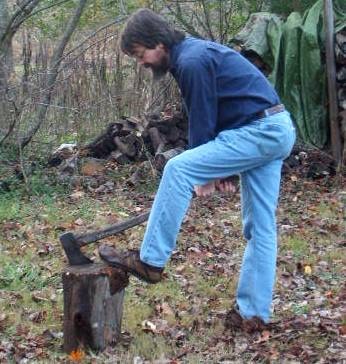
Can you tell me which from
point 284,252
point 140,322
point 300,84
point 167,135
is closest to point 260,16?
point 300,84

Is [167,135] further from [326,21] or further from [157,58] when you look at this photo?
[157,58]

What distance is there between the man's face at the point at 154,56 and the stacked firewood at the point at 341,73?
6.69 metres

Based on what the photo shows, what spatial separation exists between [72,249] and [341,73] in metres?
7.02

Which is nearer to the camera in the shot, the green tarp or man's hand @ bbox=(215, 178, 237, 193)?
man's hand @ bbox=(215, 178, 237, 193)

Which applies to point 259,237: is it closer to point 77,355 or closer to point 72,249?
point 72,249

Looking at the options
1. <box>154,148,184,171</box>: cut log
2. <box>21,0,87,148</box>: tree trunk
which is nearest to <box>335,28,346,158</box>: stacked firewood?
<box>154,148,184,171</box>: cut log

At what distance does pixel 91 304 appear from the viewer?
16.8ft

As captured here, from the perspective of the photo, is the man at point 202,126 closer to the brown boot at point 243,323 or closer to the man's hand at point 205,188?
the man's hand at point 205,188

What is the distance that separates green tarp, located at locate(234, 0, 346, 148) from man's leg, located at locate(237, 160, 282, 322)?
6656 mm

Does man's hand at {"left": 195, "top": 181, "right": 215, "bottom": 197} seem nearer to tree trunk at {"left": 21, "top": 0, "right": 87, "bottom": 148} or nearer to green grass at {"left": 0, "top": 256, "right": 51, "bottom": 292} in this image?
green grass at {"left": 0, "top": 256, "right": 51, "bottom": 292}

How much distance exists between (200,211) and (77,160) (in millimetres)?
2643

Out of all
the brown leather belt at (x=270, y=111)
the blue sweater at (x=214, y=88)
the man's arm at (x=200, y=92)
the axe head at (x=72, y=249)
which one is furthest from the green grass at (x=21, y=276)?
the brown leather belt at (x=270, y=111)

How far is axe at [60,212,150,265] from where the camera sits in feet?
17.0

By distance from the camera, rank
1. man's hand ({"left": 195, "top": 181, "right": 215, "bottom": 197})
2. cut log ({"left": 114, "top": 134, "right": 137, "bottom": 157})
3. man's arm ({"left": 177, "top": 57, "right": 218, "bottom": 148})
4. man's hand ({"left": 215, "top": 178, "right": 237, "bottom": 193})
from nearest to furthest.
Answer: man's arm ({"left": 177, "top": 57, "right": 218, "bottom": 148})
man's hand ({"left": 195, "top": 181, "right": 215, "bottom": 197})
man's hand ({"left": 215, "top": 178, "right": 237, "bottom": 193})
cut log ({"left": 114, "top": 134, "right": 137, "bottom": 157})
